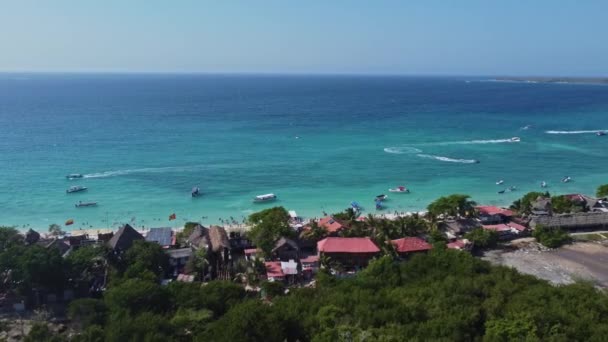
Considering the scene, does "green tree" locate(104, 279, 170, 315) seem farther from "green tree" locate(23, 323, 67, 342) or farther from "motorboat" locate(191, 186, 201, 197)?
"motorboat" locate(191, 186, 201, 197)

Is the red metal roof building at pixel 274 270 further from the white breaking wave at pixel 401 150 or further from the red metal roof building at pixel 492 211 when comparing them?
the white breaking wave at pixel 401 150

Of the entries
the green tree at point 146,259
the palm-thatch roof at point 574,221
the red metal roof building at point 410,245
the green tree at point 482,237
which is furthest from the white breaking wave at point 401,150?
the green tree at point 146,259

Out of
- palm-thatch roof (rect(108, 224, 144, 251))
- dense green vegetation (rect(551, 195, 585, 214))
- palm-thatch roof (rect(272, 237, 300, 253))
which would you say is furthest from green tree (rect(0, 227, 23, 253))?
dense green vegetation (rect(551, 195, 585, 214))

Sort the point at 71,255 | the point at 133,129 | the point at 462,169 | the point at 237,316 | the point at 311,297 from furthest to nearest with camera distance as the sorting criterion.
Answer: the point at 133,129
the point at 462,169
the point at 71,255
the point at 311,297
the point at 237,316

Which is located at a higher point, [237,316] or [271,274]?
[237,316]

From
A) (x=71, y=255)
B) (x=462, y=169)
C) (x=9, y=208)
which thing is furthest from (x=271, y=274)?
(x=462, y=169)

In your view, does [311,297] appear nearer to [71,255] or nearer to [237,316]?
[237,316]

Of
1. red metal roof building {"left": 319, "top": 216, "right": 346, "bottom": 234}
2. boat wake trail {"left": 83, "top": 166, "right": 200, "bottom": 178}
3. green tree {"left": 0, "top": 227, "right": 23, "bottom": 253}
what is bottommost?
red metal roof building {"left": 319, "top": 216, "right": 346, "bottom": 234}

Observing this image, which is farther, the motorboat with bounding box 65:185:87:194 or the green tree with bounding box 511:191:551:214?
the motorboat with bounding box 65:185:87:194
